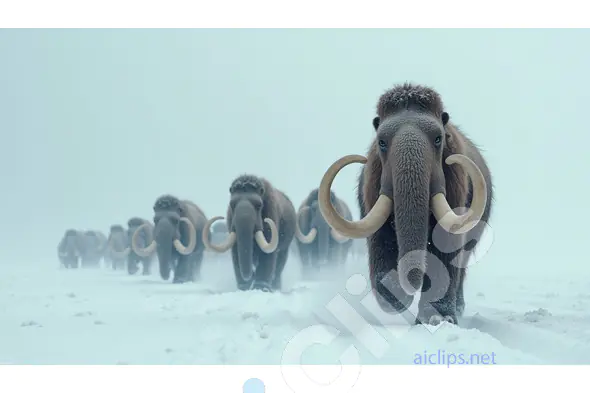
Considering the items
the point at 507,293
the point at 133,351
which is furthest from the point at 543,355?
the point at 507,293

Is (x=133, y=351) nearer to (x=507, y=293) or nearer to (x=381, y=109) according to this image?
Result: (x=381, y=109)

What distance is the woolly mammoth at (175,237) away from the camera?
15195 mm

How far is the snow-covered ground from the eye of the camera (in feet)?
→ 17.7

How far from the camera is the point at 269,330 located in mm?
6699

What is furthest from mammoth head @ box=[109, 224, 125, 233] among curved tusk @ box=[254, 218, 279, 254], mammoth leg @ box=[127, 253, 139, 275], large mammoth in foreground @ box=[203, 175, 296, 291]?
curved tusk @ box=[254, 218, 279, 254]

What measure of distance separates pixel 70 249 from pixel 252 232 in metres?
18.6

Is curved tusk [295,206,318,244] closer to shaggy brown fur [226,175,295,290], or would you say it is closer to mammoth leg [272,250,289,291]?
mammoth leg [272,250,289,291]

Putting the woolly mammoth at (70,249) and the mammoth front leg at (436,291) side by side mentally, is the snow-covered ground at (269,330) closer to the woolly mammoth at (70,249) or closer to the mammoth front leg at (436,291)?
the mammoth front leg at (436,291)

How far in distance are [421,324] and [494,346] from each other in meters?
0.78

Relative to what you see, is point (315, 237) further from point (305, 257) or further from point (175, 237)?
point (175, 237)

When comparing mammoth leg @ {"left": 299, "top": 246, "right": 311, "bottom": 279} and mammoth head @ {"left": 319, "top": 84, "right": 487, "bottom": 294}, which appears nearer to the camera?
mammoth head @ {"left": 319, "top": 84, "right": 487, "bottom": 294}

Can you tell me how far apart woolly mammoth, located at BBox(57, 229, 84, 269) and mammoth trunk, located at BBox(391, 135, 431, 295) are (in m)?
24.2

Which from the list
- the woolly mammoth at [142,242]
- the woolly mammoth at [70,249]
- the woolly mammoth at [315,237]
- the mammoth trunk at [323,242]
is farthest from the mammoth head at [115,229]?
the mammoth trunk at [323,242]

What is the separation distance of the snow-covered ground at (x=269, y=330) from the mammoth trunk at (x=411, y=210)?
20.6 inches
